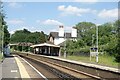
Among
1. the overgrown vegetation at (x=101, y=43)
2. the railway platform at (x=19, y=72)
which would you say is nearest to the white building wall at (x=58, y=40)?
the overgrown vegetation at (x=101, y=43)

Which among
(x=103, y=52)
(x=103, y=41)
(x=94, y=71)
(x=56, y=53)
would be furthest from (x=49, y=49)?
(x=94, y=71)

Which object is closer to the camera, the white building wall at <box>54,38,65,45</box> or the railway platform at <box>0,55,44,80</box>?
the railway platform at <box>0,55,44,80</box>

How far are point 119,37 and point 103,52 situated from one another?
3053cm

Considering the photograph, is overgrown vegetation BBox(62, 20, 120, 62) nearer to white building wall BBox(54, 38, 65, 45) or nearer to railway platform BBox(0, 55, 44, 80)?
railway platform BBox(0, 55, 44, 80)

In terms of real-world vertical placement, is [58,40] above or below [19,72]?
above

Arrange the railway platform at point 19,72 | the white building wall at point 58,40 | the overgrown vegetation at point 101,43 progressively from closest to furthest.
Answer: the railway platform at point 19,72, the overgrown vegetation at point 101,43, the white building wall at point 58,40

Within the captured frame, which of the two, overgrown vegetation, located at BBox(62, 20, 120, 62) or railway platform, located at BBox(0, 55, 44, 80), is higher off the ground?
overgrown vegetation, located at BBox(62, 20, 120, 62)

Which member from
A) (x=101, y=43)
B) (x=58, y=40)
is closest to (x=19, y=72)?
(x=101, y=43)

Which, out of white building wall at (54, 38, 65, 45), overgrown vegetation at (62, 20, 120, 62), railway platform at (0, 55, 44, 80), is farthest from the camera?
white building wall at (54, 38, 65, 45)

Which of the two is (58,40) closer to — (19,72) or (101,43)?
(101,43)

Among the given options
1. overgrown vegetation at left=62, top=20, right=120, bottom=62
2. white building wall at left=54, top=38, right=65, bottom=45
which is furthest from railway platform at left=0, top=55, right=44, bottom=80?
white building wall at left=54, top=38, right=65, bottom=45

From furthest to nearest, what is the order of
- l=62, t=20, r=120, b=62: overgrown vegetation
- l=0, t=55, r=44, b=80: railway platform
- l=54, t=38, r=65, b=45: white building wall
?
1. l=54, t=38, r=65, b=45: white building wall
2. l=62, t=20, r=120, b=62: overgrown vegetation
3. l=0, t=55, r=44, b=80: railway platform

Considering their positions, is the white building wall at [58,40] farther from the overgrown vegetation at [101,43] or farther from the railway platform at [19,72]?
the railway platform at [19,72]

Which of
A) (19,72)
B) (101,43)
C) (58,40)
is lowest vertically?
(19,72)
